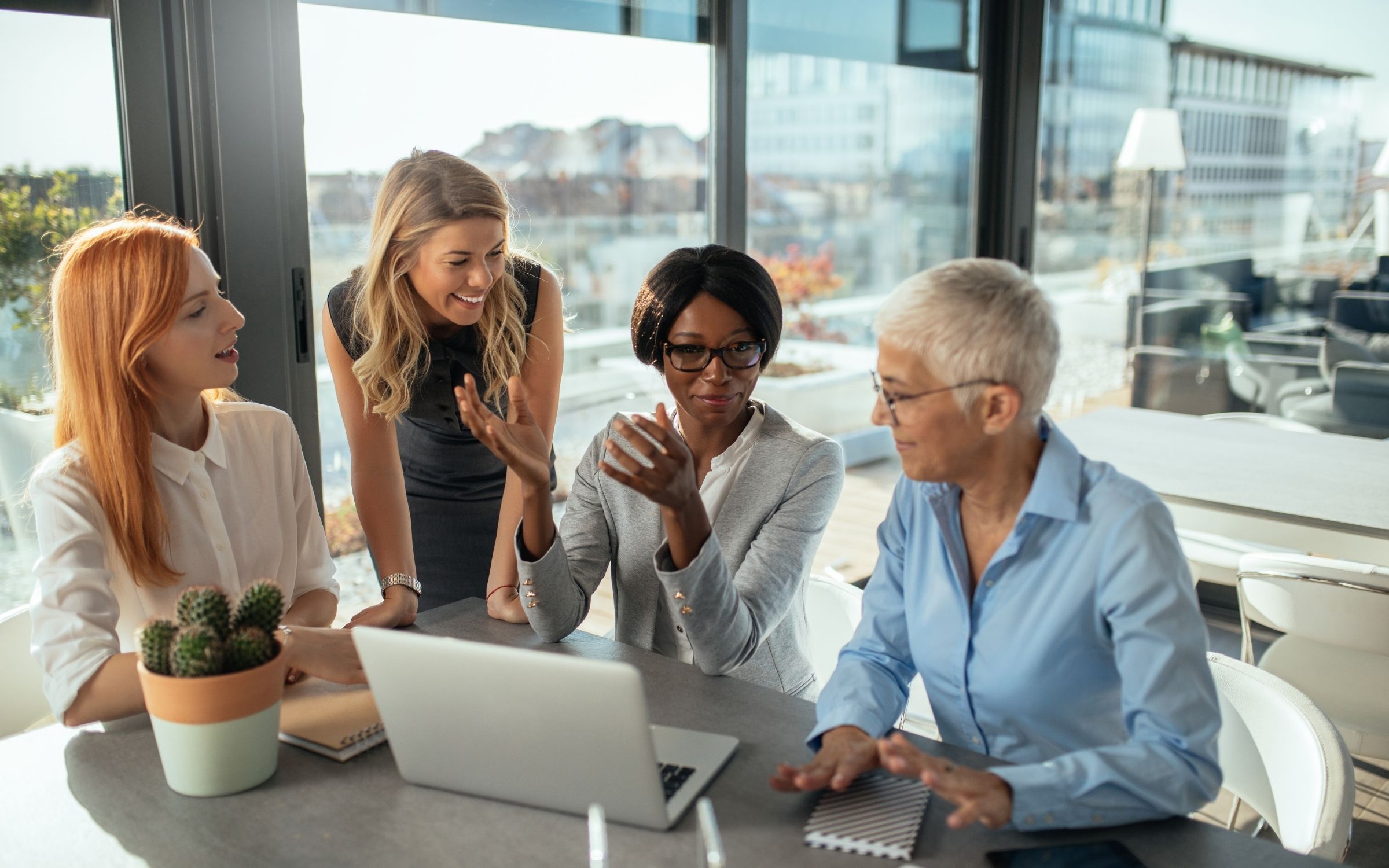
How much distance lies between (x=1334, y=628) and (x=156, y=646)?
2161 mm

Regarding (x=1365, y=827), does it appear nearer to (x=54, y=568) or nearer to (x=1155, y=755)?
(x=1155, y=755)

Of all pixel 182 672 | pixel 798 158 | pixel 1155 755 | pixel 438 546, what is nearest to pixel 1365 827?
pixel 1155 755

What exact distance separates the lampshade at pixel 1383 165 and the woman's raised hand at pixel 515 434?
3546 millimetres

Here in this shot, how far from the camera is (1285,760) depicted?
1518 mm

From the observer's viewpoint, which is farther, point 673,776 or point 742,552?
point 742,552

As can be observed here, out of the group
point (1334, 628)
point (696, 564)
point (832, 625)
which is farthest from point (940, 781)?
point (1334, 628)

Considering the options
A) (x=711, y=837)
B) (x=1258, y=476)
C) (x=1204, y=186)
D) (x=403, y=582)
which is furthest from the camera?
(x=1204, y=186)

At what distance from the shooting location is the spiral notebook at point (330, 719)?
1.40m

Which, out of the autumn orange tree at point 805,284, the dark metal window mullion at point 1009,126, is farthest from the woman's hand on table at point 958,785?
the dark metal window mullion at point 1009,126

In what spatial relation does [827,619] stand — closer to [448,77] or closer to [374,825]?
[374,825]

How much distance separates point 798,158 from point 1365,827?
123 inches

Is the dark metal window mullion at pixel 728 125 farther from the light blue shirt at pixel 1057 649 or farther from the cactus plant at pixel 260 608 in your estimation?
the cactus plant at pixel 260 608

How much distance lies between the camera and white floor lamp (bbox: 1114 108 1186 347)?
4.39 metres

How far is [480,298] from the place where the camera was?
210 centimetres
